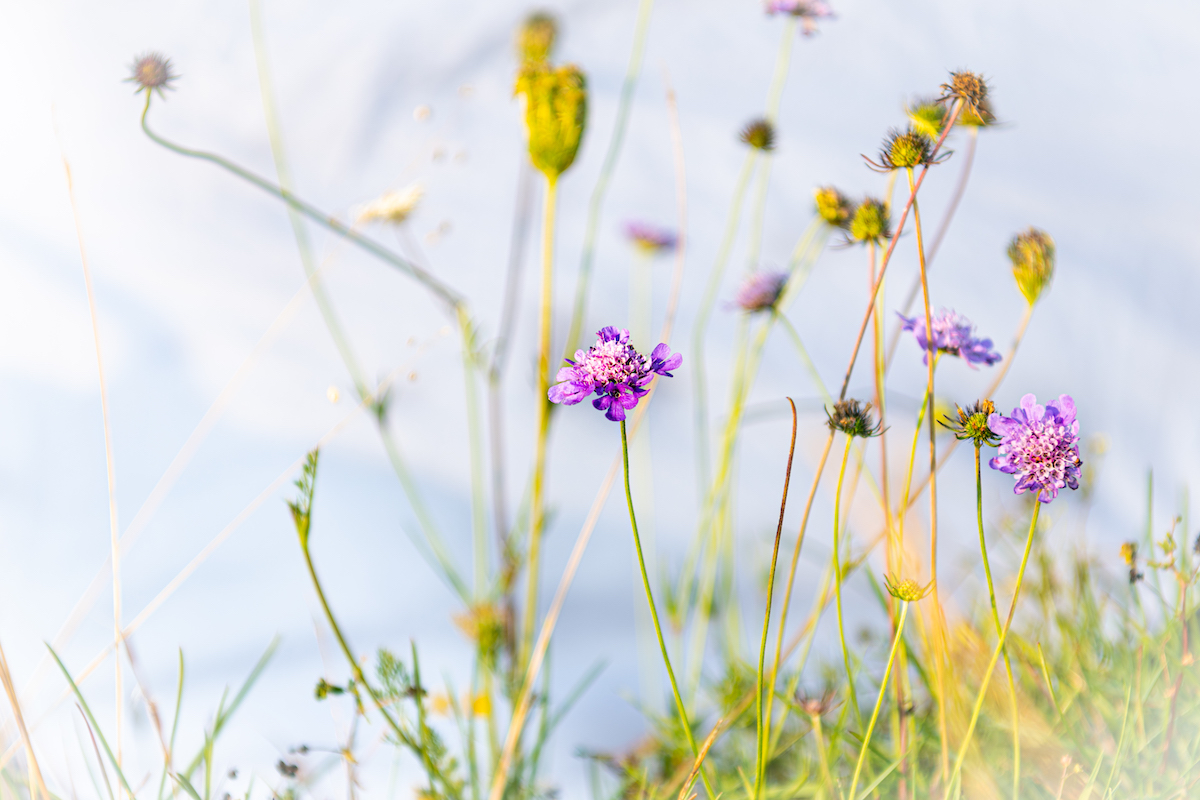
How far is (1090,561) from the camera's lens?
469 millimetres

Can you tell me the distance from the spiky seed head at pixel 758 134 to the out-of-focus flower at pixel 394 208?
18cm

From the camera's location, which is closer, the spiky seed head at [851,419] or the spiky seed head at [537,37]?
the spiky seed head at [851,419]

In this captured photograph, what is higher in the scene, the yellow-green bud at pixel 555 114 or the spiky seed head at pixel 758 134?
the spiky seed head at pixel 758 134

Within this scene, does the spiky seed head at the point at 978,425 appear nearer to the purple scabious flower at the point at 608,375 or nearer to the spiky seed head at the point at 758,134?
the purple scabious flower at the point at 608,375

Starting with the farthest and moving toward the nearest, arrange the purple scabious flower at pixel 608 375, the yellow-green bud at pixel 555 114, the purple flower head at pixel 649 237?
the purple flower head at pixel 649 237 < the yellow-green bud at pixel 555 114 < the purple scabious flower at pixel 608 375

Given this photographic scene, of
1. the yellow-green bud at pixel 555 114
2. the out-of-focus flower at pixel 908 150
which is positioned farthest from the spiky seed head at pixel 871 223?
the yellow-green bud at pixel 555 114

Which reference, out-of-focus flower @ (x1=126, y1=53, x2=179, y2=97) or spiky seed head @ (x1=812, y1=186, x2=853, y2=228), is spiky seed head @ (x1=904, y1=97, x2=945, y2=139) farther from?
out-of-focus flower @ (x1=126, y1=53, x2=179, y2=97)

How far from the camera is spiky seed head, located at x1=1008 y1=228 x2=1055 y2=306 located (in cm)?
27

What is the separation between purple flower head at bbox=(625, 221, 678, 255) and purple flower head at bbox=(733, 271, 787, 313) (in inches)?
5.2

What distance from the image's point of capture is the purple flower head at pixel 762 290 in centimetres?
36

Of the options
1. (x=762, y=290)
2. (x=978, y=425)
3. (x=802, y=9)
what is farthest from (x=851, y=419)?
(x=802, y=9)

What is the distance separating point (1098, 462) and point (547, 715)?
38 cm

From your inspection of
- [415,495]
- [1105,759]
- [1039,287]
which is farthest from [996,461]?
[415,495]

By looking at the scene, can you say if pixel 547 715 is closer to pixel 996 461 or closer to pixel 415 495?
pixel 415 495
